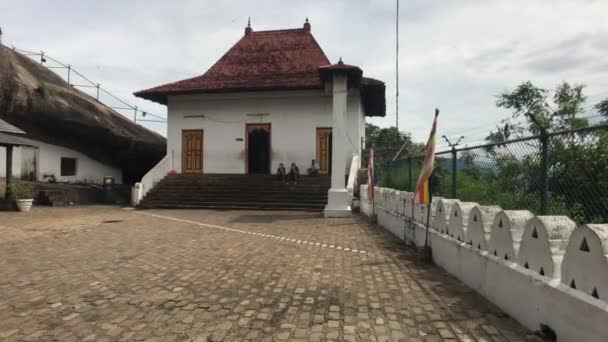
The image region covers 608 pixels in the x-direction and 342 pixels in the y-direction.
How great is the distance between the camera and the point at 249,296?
12.9ft

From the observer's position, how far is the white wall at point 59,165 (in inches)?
722

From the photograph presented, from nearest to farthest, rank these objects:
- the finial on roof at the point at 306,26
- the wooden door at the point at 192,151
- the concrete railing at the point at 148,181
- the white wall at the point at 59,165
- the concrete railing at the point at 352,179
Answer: the concrete railing at the point at 352,179 → the concrete railing at the point at 148,181 → the white wall at the point at 59,165 → the wooden door at the point at 192,151 → the finial on roof at the point at 306,26

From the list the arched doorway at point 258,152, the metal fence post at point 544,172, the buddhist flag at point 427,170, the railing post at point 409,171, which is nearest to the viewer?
the metal fence post at point 544,172

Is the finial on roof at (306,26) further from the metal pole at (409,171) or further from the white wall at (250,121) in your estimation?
the metal pole at (409,171)

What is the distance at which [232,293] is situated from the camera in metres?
4.03

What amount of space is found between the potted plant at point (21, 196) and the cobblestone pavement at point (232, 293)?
265 inches

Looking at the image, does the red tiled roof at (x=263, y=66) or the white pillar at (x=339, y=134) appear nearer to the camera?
the white pillar at (x=339, y=134)

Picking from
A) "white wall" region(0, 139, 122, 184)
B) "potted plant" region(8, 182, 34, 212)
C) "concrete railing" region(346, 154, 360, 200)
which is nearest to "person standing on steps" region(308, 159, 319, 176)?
"concrete railing" region(346, 154, 360, 200)

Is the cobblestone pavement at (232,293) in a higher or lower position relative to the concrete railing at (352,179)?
lower

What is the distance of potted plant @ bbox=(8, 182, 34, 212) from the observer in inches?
516

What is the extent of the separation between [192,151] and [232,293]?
15620mm

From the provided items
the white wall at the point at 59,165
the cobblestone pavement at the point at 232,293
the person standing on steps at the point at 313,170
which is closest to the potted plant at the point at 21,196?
the white wall at the point at 59,165

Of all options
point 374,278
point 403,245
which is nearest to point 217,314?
point 374,278

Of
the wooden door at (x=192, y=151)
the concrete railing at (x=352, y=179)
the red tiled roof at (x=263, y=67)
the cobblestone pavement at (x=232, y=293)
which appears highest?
the red tiled roof at (x=263, y=67)
